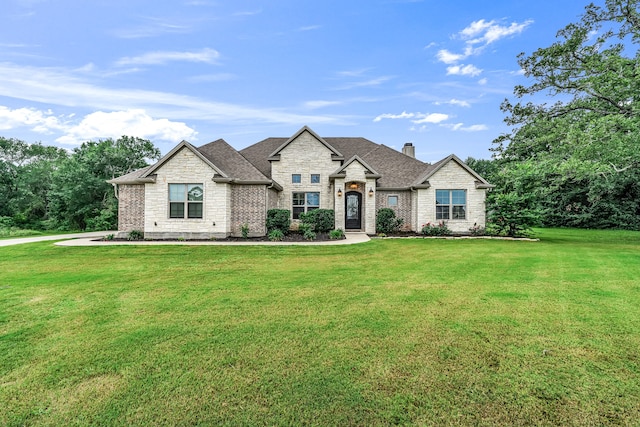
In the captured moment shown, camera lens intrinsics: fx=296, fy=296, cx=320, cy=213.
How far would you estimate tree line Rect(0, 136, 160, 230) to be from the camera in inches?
974

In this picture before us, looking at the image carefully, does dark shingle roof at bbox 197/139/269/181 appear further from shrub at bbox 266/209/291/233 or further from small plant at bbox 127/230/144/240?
small plant at bbox 127/230/144/240

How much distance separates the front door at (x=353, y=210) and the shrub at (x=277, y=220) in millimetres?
4306

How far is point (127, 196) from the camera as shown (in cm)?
1573

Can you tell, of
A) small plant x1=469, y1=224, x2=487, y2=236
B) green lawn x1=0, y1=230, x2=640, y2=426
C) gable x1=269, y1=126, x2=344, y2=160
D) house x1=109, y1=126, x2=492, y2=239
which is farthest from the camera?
gable x1=269, y1=126, x2=344, y2=160

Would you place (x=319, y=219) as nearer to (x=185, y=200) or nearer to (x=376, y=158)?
(x=185, y=200)

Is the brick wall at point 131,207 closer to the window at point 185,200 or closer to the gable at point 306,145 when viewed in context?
the window at point 185,200

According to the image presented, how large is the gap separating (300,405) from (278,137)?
21677 millimetres

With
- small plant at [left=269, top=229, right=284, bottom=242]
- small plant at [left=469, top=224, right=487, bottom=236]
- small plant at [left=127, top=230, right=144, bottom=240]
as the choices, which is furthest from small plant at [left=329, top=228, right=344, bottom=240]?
small plant at [left=127, top=230, right=144, bottom=240]

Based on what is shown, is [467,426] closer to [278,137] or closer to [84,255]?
[84,255]

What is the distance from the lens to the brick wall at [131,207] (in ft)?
51.3

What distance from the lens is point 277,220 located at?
1548cm

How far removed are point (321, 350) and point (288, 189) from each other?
50.5 feet

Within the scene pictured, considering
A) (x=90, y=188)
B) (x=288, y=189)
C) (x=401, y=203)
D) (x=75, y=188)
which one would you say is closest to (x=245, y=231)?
(x=288, y=189)

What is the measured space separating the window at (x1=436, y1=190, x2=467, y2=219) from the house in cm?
6
